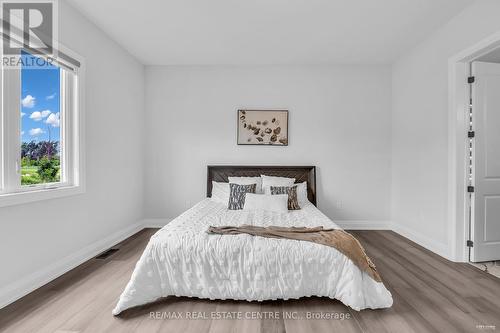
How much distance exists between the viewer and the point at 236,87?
14.4 feet

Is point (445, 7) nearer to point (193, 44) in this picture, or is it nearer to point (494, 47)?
point (494, 47)

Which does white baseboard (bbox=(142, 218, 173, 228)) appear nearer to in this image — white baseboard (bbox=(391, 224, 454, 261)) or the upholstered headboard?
the upholstered headboard

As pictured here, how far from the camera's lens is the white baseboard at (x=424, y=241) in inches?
123

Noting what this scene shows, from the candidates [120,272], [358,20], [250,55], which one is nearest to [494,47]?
[358,20]

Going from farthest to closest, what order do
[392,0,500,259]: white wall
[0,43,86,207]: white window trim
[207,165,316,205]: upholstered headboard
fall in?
[207,165,316,205]: upholstered headboard, [392,0,500,259]: white wall, [0,43,86,207]: white window trim

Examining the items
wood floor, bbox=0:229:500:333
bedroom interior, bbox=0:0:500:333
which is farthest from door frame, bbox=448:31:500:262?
wood floor, bbox=0:229:500:333

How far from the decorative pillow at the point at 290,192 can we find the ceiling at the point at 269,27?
207cm

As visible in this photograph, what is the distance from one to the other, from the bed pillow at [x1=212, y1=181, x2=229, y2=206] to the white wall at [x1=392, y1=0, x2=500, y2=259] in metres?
2.84

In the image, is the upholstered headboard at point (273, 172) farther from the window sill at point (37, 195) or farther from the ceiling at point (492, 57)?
the ceiling at point (492, 57)

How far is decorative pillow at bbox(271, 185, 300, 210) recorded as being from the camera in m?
3.55

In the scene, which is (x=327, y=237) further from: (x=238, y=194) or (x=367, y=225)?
(x=367, y=225)

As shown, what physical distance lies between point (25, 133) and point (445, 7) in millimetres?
4481

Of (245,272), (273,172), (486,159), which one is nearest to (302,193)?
(273,172)

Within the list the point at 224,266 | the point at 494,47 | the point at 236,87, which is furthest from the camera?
the point at 236,87
